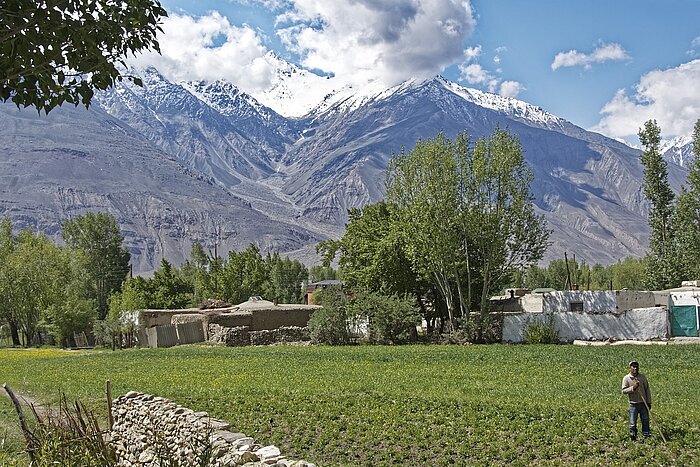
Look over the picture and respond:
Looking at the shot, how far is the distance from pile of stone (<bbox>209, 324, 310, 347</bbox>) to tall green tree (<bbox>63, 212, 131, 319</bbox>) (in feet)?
171

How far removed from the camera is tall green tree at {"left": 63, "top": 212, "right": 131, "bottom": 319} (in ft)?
315

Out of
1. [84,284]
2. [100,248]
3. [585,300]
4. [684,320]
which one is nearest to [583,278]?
[100,248]

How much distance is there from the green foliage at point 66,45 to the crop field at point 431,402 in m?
7.73

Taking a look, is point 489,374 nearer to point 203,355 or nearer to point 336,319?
point 203,355

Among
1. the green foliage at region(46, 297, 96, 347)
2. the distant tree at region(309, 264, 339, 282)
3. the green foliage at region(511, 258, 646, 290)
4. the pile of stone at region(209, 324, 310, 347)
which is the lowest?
the pile of stone at region(209, 324, 310, 347)

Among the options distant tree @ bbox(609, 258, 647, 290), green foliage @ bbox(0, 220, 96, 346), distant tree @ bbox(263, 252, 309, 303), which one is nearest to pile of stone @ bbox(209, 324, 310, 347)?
green foliage @ bbox(0, 220, 96, 346)

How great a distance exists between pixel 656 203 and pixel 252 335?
132ft

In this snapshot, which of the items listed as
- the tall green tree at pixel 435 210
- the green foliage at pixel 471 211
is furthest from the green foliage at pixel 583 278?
the tall green tree at pixel 435 210

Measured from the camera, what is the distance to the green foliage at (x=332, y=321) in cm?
4406

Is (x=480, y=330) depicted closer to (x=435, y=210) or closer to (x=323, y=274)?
(x=435, y=210)

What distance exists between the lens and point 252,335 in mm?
47594

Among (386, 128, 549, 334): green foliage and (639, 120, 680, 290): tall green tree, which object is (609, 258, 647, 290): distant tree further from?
(386, 128, 549, 334): green foliage

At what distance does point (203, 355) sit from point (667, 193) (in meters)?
47.2

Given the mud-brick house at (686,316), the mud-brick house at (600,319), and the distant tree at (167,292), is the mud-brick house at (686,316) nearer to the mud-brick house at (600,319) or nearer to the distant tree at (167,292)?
the mud-brick house at (600,319)
